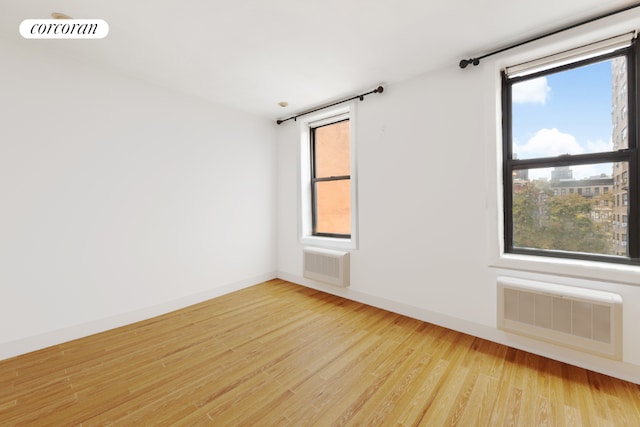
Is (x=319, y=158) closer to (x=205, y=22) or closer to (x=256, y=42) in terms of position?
(x=256, y=42)

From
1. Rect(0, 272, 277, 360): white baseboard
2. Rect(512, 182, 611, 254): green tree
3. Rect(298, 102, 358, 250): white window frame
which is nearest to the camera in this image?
Rect(512, 182, 611, 254): green tree

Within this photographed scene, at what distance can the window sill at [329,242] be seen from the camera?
355cm

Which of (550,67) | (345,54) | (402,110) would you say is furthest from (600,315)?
(345,54)

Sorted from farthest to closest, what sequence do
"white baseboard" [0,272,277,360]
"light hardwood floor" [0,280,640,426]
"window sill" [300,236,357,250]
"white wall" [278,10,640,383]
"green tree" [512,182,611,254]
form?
1. "window sill" [300,236,357,250]
2. "white wall" [278,10,640,383]
3. "white baseboard" [0,272,277,360]
4. "green tree" [512,182,611,254]
5. "light hardwood floor" [0,280,640,426]

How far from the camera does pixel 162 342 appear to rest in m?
2.48

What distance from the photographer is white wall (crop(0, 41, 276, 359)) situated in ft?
7.48

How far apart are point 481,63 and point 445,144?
2.52 feet

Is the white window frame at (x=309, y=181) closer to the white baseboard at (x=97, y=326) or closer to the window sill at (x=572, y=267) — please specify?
the white baseboard at (x=97, y=326)

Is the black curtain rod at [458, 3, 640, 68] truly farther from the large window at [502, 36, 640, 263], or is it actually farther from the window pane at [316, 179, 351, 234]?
the window pane at [316, 179, 351, 234]

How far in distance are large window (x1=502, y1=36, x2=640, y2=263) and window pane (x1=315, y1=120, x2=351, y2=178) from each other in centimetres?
197

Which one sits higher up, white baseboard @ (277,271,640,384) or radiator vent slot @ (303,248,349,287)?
radiator vent slot @ (303,248,349,287)

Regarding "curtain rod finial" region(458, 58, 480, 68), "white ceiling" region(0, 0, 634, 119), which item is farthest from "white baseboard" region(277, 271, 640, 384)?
"white ceiling" region(0, 0, 634, 119)

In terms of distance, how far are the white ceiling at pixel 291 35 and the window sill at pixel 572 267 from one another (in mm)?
1884

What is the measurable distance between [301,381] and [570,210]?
262 cm
